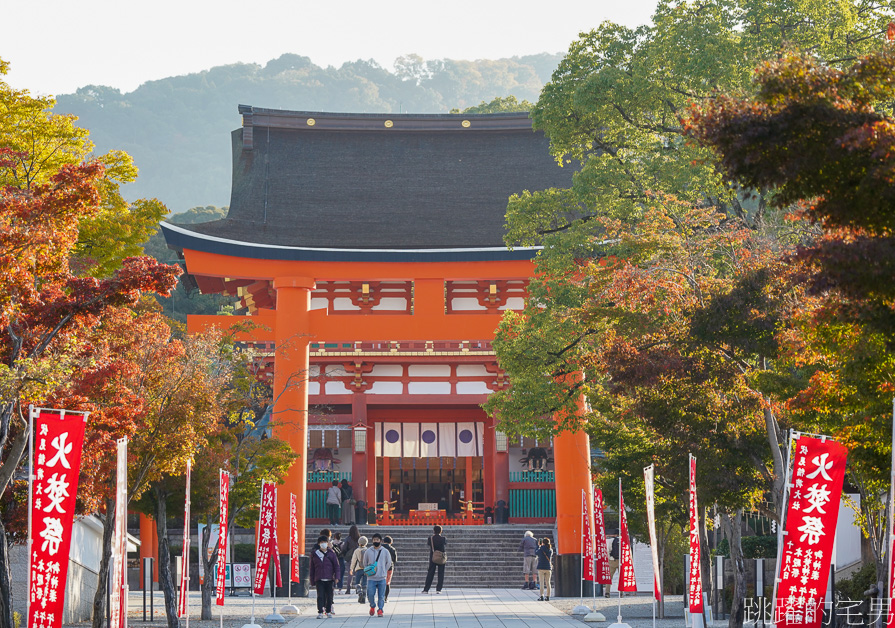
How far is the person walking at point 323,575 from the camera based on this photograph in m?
18.4

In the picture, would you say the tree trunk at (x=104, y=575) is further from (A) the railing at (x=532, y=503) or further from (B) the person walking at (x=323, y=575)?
(A) the railing at (x=532, y=503)

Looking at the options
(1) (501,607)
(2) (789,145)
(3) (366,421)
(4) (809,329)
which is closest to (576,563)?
(1) (501,607)

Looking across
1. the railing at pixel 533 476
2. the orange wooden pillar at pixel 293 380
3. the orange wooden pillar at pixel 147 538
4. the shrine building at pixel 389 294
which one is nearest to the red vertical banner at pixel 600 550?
the shrine building at pixel 389 294

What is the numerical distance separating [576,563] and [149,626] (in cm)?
1094

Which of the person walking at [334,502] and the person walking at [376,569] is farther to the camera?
the person walking at [334,502]

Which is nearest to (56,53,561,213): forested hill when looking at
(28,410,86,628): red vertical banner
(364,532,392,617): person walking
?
(364,532,392,617): person walking

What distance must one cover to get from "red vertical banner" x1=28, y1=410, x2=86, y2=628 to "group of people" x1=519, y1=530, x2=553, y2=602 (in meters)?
14.7

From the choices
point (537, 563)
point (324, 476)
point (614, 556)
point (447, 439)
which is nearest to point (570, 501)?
point (537, 563)

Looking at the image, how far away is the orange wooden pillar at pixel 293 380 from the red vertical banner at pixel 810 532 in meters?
15.7

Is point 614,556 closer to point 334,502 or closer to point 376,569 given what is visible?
point 334,502

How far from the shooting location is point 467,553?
2781 centimetres

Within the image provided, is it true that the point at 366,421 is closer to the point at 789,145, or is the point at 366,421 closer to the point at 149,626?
the point at 149,626

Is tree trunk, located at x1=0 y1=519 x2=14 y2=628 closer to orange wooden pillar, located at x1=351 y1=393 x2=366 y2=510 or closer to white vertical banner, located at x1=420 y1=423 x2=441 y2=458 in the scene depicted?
orange wooden pillar, located at x1=351 y1=393 x2=366 y2=510

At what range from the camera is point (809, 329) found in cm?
946
